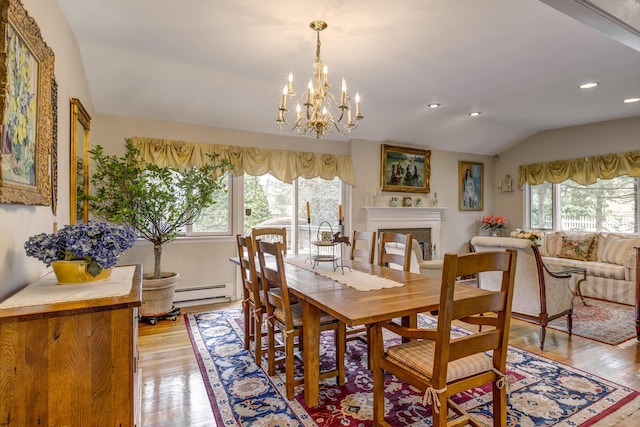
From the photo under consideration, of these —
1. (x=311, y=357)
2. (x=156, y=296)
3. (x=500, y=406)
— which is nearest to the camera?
(x=500, y=406)

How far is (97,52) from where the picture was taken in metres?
3.03

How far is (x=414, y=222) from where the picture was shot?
19.4 feet

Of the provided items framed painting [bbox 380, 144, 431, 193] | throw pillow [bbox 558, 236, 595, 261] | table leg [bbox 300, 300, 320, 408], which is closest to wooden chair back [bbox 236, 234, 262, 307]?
table leg [bbox 300, 300, 320, 408]

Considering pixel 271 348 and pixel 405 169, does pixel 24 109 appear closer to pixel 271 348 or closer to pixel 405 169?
pixel 271 348

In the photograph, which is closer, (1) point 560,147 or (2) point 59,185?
(2) point 59,185

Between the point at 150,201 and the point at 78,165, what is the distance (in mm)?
732

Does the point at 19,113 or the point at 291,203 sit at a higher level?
the point at 19,113

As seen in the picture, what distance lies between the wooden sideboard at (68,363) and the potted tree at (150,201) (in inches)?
96.9

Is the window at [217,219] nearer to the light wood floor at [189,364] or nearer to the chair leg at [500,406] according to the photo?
the light wood floor at [189,364]

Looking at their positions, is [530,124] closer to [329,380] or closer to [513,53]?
[513,53]

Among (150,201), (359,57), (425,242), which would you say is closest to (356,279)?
(359,57)

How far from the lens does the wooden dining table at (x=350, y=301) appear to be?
160 cm

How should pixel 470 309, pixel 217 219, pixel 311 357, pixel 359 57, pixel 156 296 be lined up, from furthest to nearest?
pixel 217 219, pixel 156 296, pixel 359 57, pixel 311 357, pixel 470 309

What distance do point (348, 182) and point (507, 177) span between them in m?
3.61
